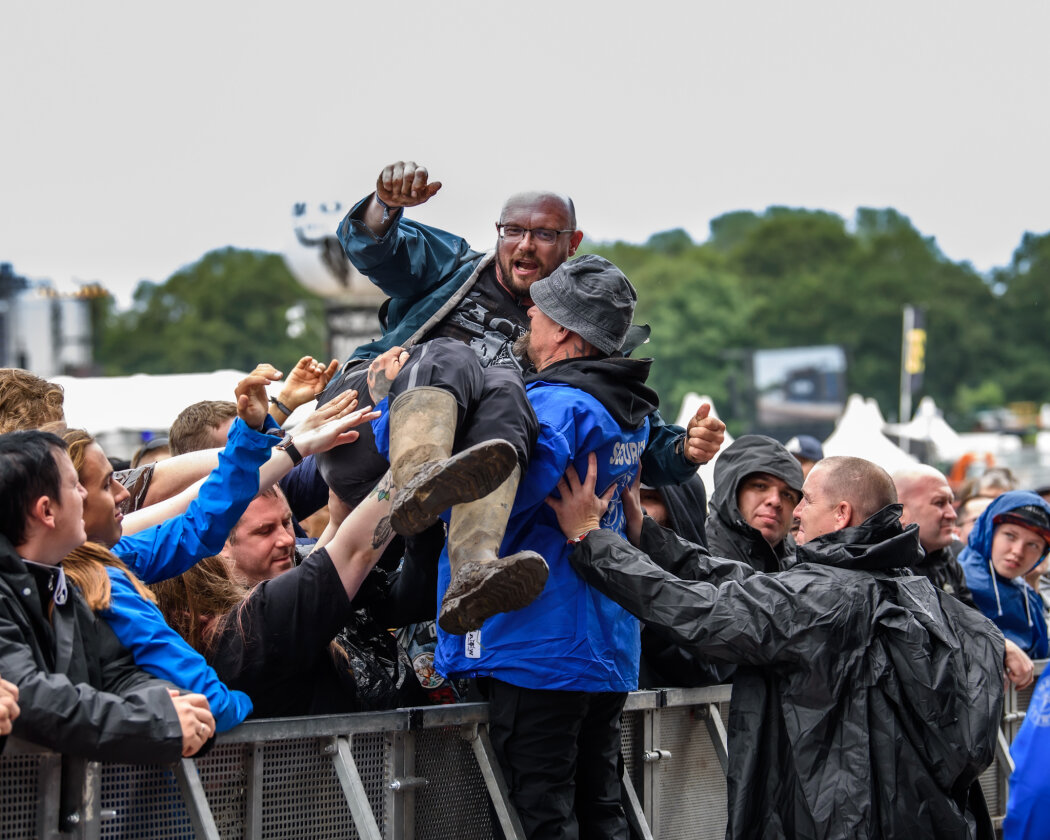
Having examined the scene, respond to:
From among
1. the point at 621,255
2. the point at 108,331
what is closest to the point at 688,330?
the point at 621,255

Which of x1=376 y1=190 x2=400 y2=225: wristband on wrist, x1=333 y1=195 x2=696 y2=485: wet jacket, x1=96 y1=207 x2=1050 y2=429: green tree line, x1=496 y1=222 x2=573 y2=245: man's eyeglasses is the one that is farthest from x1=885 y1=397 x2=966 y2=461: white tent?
x1=96 y1=207 x2=1050 y2=429: green tree line

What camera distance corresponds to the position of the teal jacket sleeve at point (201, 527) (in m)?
3.55

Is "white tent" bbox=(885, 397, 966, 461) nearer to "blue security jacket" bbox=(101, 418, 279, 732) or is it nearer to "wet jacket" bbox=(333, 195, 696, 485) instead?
"wet jacket" bbox=(333, 195, 696, 485)

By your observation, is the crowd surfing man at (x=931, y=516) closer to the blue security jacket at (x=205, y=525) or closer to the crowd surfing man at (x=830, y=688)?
the crowd surfing man at (x=830, y=688)

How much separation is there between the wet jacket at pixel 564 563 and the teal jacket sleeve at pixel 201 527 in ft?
1.98

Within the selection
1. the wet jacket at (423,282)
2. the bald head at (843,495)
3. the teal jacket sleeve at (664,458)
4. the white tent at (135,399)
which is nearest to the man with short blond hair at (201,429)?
the wet jacket at (423,282)

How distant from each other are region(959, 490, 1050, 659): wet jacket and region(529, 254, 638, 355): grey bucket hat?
307 centimetres

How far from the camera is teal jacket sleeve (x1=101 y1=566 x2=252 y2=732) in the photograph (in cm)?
310

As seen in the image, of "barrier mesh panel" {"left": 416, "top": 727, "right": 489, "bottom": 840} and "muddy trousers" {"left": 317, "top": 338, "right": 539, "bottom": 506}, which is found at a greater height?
"muddy trousers" {"left": 317, "top": 338, "right": 539, "bottom": 506}

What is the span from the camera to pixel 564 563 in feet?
12.5

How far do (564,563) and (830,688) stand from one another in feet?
2.75

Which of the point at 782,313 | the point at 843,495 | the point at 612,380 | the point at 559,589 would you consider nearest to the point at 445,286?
the point at 612,380

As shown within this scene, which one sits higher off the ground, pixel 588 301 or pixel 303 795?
pixel 588 301

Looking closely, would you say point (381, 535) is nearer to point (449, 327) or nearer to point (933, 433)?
point (449, 327)
